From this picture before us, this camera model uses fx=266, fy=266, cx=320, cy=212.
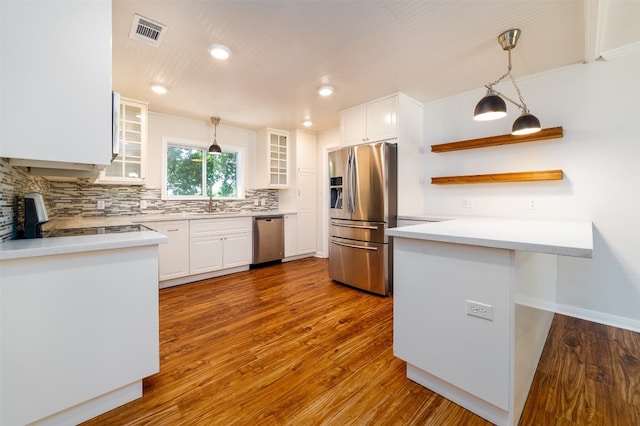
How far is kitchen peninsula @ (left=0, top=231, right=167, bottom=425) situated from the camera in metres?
1.15

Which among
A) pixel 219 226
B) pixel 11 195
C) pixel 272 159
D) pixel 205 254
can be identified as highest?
pixel 272 159

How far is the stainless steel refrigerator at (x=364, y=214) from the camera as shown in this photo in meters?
3.13

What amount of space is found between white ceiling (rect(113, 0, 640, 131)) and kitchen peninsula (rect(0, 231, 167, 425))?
1621mm

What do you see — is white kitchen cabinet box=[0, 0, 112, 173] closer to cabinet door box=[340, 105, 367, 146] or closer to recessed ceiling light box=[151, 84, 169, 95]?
recessed ceiling light box=[151, 84, 169, 95]

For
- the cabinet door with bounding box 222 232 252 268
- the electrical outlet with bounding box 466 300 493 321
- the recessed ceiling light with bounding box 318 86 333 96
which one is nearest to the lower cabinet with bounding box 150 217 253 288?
the cabinet door with bounding box 222 232 252 268

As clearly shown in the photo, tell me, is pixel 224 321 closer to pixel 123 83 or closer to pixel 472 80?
pixel 123 83

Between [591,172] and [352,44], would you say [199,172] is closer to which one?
[352,44]

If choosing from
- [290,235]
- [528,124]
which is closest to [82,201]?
[290,235]

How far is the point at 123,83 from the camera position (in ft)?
9.53

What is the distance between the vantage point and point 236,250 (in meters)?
4.11

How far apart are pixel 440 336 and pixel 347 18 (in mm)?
2163

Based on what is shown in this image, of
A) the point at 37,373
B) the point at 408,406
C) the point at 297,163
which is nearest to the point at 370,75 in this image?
the point at 297,163

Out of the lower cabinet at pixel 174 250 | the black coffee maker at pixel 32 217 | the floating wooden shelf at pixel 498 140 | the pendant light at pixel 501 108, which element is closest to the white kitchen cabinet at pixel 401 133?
the floating wooden shelf at pixel 498 140

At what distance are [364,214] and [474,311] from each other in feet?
6.61
